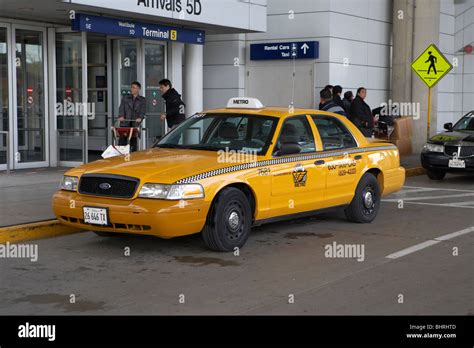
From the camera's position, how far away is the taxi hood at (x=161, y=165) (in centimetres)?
801

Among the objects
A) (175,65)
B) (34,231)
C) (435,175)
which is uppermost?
(175,65)

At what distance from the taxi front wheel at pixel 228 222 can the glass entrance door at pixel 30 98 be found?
338 inches

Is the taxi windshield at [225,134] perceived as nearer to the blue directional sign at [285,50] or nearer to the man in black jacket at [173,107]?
the man in black jacket at [173,107]

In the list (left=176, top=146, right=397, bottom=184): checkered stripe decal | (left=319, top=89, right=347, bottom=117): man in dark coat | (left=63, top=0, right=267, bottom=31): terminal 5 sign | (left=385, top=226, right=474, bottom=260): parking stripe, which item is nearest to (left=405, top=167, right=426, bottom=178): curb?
(left=319, top=89, right=347, bottom=117): man in dark coat

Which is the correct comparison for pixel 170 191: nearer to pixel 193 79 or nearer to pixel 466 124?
pixel 466 124

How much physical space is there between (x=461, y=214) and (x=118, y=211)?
19.3 ft

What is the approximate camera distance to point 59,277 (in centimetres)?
740

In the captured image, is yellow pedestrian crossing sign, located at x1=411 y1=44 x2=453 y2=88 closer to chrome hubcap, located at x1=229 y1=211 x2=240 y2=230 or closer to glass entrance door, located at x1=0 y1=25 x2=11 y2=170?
glass entrance door, located at x1=0 y1=25 x2=11 y2=170

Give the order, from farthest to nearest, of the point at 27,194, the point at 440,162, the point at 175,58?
1. the point at 175,58
2. the point at 440,162
3. the point at 27,194

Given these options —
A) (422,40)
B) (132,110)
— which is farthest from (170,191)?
(422,40)

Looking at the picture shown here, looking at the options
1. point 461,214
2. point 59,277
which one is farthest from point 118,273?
point 461,214

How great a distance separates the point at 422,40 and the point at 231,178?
1537cm

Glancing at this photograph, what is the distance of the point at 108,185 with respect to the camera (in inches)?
321
